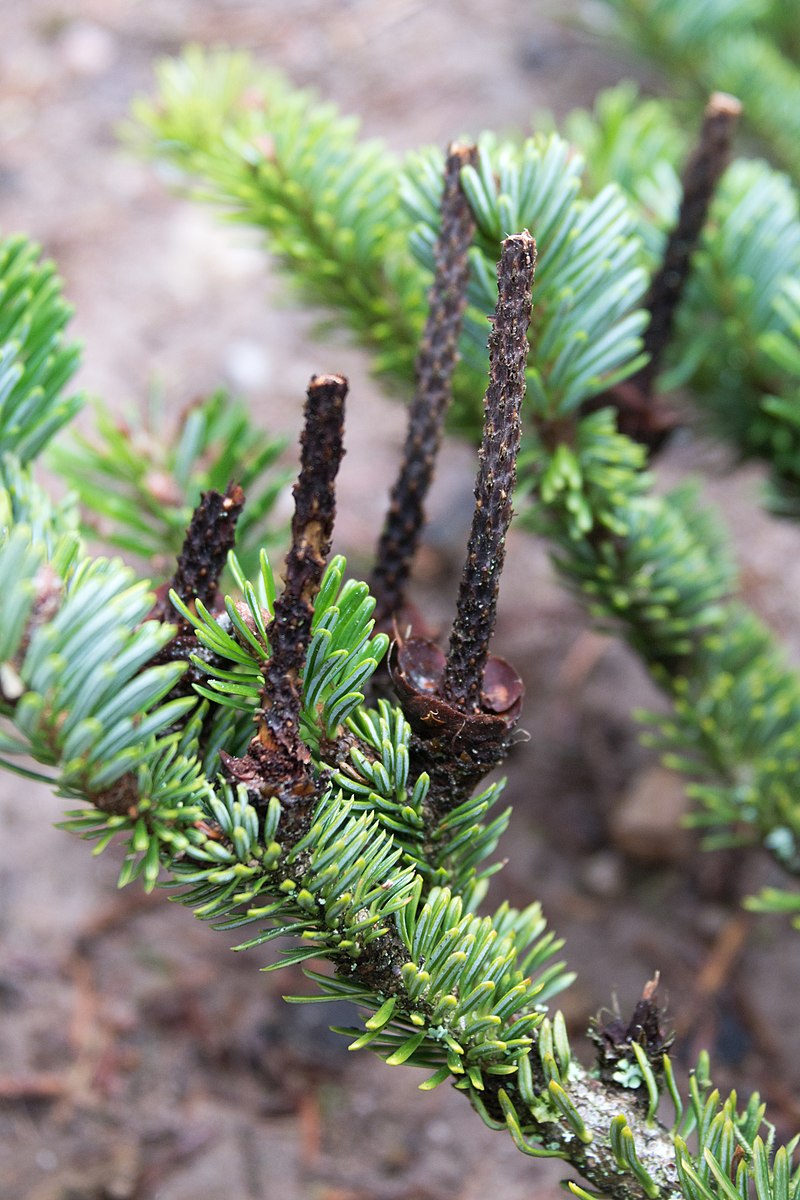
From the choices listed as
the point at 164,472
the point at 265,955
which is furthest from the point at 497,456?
the point at 265,955

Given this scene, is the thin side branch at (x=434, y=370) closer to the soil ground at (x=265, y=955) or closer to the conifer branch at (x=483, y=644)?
the conifer branch at (x=483, y=644)

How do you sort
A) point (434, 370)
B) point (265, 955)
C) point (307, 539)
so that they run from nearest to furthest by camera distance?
point (307, 539)
point (434, 370)
point (265, 955)

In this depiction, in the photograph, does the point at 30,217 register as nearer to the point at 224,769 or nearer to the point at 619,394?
the point at 619,394

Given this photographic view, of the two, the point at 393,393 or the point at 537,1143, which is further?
the point at 393,393

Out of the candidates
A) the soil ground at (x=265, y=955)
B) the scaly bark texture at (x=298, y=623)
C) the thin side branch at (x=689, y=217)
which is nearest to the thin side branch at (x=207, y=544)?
the scaly bark texture at (x=298, y=623)

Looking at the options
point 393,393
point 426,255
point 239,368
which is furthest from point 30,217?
point 426,255

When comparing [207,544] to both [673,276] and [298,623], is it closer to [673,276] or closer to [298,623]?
[298,623]

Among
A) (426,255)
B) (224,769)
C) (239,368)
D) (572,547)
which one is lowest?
(224,769)
